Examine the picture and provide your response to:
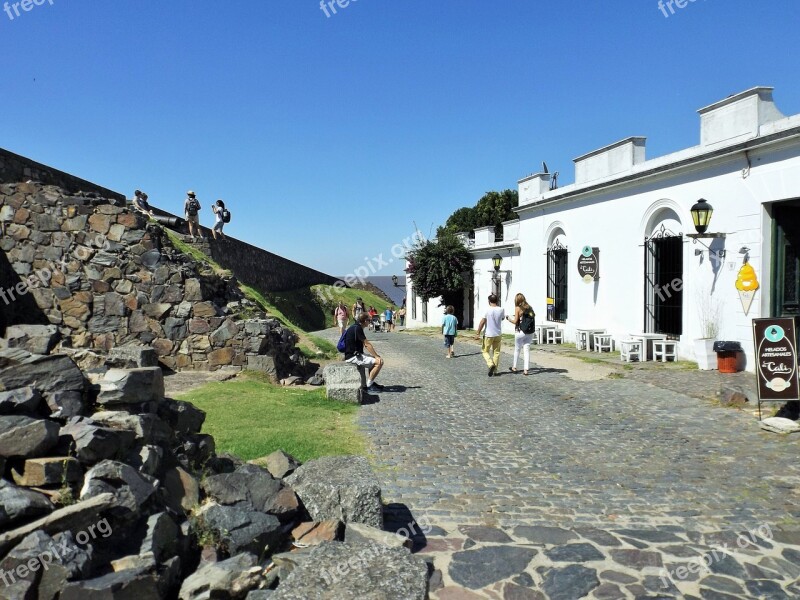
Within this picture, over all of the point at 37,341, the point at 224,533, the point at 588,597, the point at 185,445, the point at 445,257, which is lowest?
the point at 588,597

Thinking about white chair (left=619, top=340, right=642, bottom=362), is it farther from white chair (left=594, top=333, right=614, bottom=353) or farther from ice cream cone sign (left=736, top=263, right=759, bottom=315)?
ice cream cone sign (left=736, top=263, right=759, bottom=315)

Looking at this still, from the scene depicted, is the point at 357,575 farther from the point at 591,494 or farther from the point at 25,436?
the point at 591,494

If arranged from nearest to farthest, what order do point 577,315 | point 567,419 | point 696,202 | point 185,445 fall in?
1. point 185,445
2. point 567,419
3. point 696,202
4. point 577,315

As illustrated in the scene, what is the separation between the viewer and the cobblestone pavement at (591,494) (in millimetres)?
3953

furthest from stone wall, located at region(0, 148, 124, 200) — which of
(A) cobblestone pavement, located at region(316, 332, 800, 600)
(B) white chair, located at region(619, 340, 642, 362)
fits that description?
(B) white chair, located at region(619, 340, 642, 362)

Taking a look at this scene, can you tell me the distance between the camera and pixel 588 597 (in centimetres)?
369

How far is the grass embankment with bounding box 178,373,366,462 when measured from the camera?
665 centimetres

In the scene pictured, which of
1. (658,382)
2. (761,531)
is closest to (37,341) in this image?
(761,531)

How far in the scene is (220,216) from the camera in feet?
72.2

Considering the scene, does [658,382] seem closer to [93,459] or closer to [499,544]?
[499,544]

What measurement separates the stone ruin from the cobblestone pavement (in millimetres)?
631

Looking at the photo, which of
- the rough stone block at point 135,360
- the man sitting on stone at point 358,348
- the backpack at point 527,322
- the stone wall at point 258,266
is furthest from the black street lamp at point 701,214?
the stone wall at point 258,266

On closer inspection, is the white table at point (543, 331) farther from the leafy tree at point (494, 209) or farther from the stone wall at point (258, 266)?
the leafy tree at point (494, 209)

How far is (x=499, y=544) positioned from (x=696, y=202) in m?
11.3
